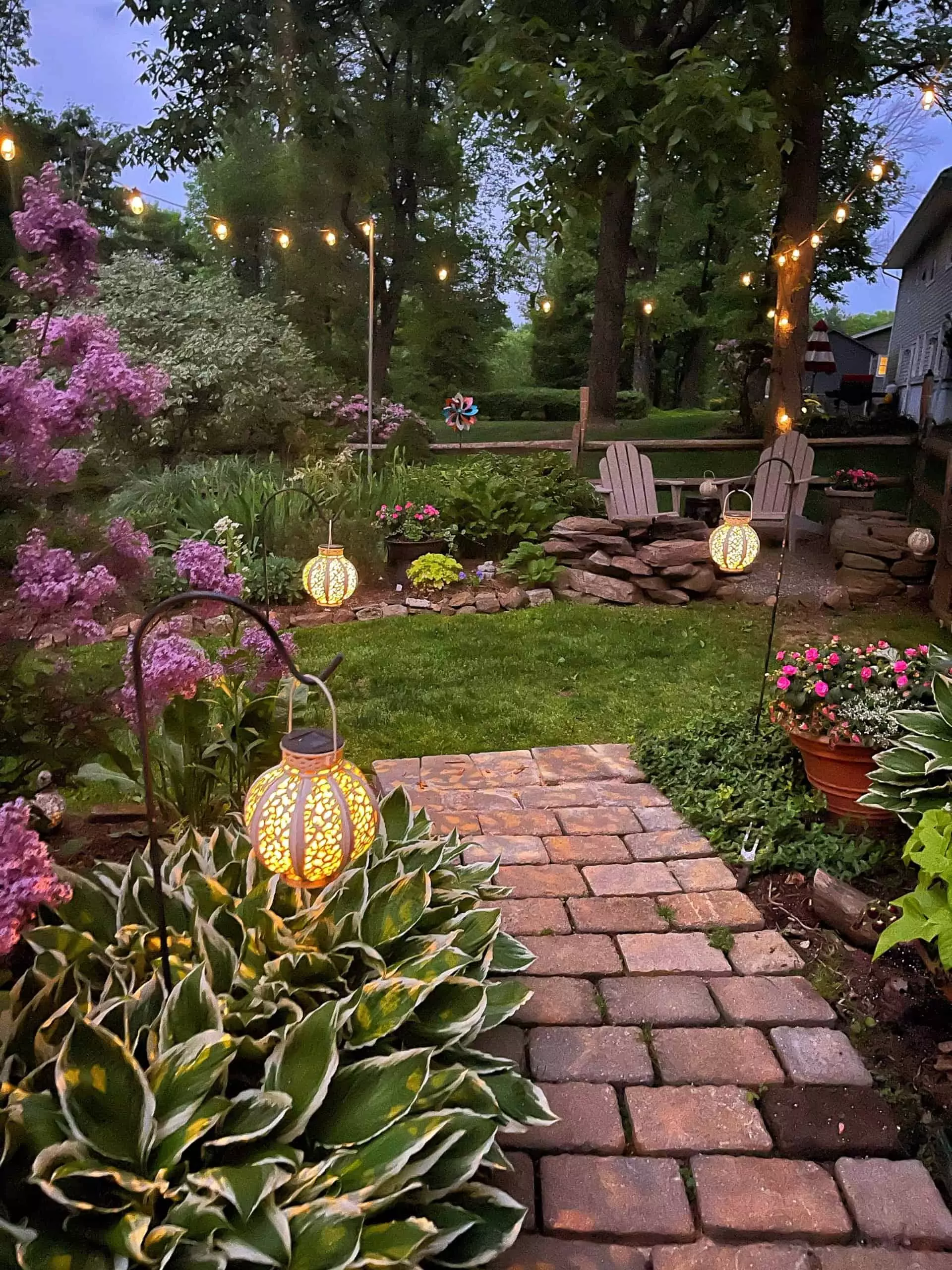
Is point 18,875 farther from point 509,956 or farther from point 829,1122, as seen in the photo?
point 829,1122

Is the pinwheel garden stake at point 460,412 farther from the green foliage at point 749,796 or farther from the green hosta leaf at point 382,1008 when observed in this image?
the green hosta leaf at point 382,1008

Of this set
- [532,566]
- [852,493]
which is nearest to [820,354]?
[852,493]

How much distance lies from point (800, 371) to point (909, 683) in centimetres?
586

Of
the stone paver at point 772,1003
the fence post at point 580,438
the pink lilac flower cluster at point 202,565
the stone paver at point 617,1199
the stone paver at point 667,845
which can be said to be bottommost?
the stone paver at point 617,1199

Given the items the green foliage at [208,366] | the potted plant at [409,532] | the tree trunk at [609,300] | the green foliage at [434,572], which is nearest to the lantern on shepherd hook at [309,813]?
the green foliage at [434,572]

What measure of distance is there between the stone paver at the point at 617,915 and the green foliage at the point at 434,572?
3.57 metres

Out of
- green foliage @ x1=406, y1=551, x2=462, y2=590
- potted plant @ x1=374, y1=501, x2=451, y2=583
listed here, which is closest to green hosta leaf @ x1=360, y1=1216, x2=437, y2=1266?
green foliage @ x1=406, y1=551, x2=462, y2=590

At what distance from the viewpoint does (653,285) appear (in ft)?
45.1

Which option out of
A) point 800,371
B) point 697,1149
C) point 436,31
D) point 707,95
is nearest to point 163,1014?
point 697,1149

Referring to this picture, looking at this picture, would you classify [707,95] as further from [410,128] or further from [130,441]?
[410,128]

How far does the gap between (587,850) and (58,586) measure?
1.71 m

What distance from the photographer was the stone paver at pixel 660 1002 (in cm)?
196

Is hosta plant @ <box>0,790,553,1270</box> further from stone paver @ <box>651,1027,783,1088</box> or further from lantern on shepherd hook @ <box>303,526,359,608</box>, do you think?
lantern on shepherd hook @ <box>303,526,359,608</box>

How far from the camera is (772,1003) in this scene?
202 cm
